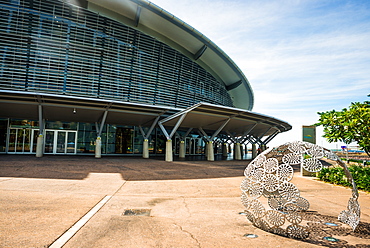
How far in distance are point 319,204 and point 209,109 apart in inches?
551

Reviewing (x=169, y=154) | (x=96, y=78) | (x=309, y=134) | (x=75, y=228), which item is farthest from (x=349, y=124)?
(x=96, y=78)

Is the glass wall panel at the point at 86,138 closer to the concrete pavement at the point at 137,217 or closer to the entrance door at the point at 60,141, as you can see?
the entrance door at the point at 60,141

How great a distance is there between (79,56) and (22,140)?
38.4 ft

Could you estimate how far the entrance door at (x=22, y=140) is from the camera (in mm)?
25438

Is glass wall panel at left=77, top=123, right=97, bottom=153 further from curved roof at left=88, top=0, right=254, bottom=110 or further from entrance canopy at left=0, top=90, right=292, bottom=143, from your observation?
curved roof at left=88, top=0, right=254, bottom=110

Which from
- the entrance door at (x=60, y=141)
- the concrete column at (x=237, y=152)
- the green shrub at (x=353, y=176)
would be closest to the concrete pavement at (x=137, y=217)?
the green shrub at (x=353, y=176)

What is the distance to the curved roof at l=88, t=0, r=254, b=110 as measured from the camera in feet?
86.4

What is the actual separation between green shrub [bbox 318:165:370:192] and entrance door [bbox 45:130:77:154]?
86.2 ft

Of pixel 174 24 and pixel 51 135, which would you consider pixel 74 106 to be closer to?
pixel 51 135

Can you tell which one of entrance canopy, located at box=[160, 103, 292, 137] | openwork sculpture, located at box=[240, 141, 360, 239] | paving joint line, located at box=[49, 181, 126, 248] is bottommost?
paving joint line, located at box=[49, 181, 126, 248]

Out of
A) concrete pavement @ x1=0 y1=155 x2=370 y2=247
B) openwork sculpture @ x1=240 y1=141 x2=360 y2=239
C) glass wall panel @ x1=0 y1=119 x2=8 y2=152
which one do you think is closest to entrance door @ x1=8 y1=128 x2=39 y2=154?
glass wall panel @ x1=0 y1=119 x2=8 y2=152

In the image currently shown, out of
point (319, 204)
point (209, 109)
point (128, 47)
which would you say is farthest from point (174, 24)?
point (319, 204)

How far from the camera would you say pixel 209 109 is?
67.5 feet

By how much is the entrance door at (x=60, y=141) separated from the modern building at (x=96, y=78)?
11cm
